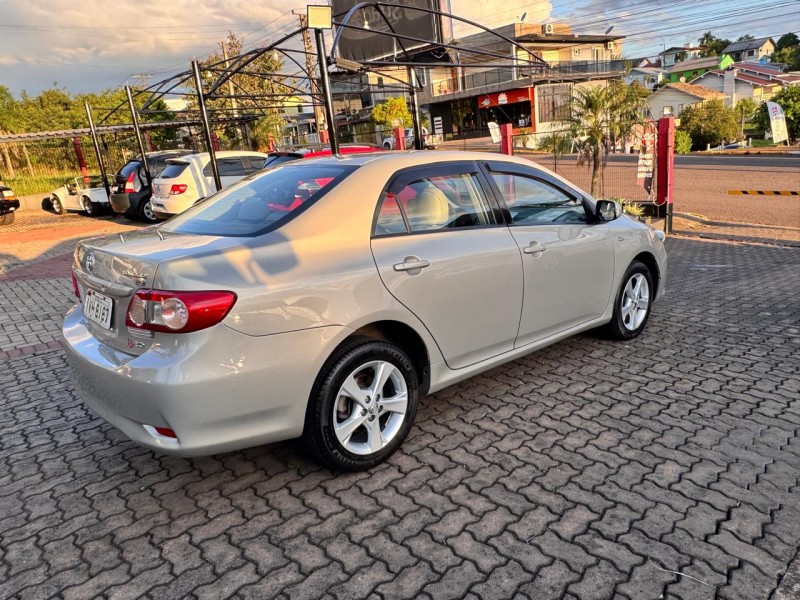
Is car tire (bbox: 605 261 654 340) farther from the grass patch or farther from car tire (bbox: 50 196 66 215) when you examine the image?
the grass patch

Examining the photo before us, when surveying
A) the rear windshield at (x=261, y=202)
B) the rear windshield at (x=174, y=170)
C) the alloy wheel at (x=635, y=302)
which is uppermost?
the rear windshield at (x=174, y=170)

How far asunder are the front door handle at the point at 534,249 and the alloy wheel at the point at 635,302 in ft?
4.10

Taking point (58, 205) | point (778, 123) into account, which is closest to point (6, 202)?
point (58, 205)

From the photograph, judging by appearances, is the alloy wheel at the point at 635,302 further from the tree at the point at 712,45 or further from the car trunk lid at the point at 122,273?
the tree at the point at 712,45

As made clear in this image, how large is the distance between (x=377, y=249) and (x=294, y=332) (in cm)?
66

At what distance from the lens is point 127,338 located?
2.61 metres

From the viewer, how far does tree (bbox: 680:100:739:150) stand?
3912 centimetres

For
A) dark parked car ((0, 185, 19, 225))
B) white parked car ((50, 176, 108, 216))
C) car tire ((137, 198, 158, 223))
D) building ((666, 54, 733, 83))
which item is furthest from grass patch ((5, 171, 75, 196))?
building ((666, 54, 733, 83))

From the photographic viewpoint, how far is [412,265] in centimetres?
306

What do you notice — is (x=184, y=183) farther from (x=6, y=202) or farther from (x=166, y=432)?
(x=166, y=432)

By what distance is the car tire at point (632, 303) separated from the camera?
15.1ft

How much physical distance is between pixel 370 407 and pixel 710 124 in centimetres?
4373

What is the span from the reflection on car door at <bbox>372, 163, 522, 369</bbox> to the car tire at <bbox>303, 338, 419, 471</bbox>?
0.31 metres

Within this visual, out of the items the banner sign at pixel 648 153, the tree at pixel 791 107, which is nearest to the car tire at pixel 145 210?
the banner sign at pixel 648 153
